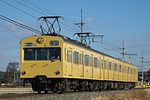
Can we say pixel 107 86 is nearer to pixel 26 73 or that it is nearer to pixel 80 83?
pixel 80 83

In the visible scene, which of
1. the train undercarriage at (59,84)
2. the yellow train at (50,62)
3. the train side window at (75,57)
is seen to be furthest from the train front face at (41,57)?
the train side window at (75,57)

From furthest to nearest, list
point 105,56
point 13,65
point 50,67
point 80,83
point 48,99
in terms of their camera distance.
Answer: point 13,65 < point 105,56 < point 80,83 < point 50,67 < point 48,99

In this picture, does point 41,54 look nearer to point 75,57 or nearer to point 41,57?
point 41,57

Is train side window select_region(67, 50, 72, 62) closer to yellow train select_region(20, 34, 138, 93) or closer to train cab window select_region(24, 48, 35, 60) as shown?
yellow train select_region(20, 34, 138, 93)

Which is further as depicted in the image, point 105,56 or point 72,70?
point 105,56

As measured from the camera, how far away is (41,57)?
25.1 metres

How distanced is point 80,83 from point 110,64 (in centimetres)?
1106

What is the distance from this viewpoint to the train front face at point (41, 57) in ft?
81.3

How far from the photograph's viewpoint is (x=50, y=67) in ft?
81.4

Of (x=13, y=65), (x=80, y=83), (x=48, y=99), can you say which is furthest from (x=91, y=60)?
(x=13, y=65)

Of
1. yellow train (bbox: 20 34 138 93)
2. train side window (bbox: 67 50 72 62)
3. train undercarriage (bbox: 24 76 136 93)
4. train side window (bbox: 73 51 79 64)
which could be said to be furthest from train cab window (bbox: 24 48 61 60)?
train side window (bbox: 73 51 79 64)

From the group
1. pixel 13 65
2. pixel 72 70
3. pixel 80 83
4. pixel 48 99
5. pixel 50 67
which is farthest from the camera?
pixel 13 65

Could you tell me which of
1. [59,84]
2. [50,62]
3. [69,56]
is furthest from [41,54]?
[59,84]

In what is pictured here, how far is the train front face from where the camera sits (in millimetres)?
24767
